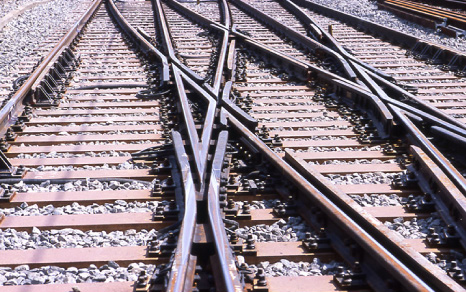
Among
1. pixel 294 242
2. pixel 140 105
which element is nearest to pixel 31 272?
A: pixel 294 242

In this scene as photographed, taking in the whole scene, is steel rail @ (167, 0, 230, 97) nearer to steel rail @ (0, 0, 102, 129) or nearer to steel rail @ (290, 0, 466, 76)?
steel rail @ (0, 0, 102, 129)

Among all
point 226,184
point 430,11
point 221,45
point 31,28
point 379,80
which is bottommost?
point 31,28

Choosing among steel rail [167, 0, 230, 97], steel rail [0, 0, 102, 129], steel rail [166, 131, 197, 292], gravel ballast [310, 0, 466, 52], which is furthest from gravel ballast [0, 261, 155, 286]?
gravel ballast [310, 0, 466, 52]

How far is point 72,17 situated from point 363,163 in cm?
1122

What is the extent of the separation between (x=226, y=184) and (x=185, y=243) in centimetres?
127

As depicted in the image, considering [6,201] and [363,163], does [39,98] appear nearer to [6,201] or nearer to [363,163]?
[6,201]

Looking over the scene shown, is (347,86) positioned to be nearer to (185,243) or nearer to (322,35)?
(322,35)

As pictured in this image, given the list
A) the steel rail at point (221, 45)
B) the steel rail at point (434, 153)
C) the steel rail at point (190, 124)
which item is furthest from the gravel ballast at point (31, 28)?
the steel rail at point (434, 153)

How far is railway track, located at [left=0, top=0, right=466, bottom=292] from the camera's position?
11.3ft

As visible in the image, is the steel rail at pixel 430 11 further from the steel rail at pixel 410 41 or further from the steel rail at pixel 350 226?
the steel rail at pixel 350 226

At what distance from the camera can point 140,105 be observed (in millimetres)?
7238

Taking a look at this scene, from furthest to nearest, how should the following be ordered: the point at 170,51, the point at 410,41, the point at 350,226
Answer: the point at 410,41 → the point at 170,51 → the point at 350,226

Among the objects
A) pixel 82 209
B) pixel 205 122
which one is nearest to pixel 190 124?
pixel 205 122

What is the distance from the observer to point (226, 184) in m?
4.65
